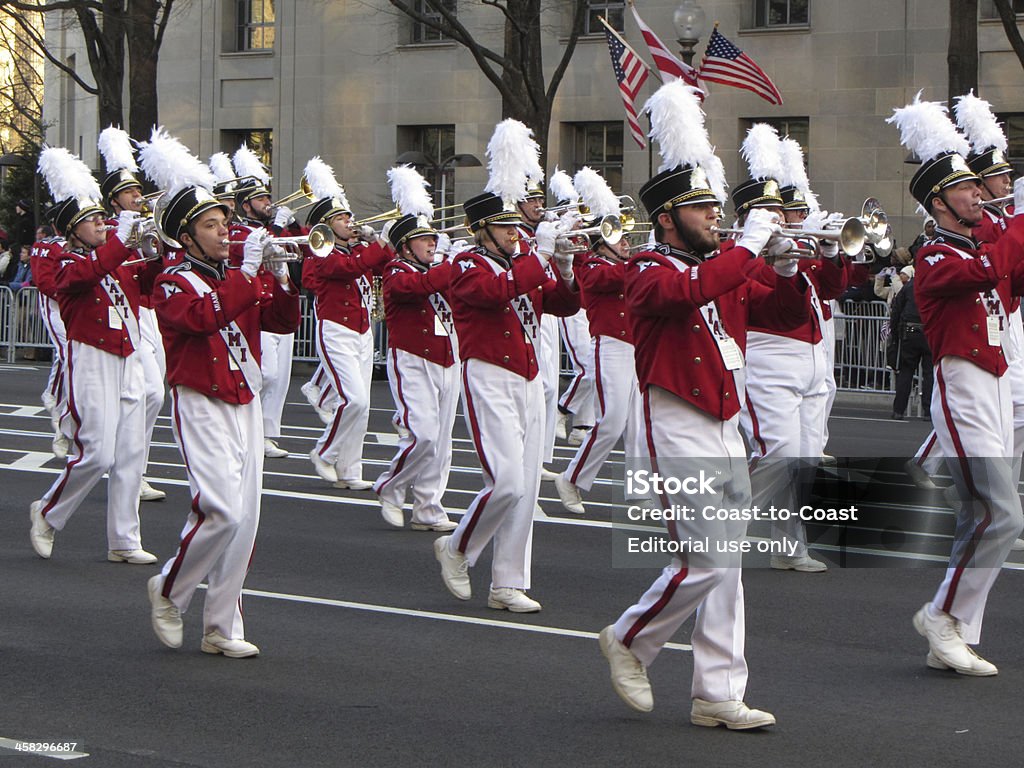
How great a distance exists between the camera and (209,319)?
7.59 metres

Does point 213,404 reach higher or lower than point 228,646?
higher

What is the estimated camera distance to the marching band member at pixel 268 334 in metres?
14.5

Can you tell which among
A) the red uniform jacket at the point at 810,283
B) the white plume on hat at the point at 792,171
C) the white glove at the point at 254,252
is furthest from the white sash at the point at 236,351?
the white plume on hat at the point at 792,171

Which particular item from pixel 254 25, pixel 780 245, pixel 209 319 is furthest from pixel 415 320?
pixel 254 25

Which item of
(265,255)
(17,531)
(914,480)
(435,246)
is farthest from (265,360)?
(265,255)

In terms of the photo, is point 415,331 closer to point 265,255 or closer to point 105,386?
point 105,386

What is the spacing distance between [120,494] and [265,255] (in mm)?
2839

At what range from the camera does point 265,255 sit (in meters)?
7.82

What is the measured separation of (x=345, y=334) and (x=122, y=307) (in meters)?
3.19

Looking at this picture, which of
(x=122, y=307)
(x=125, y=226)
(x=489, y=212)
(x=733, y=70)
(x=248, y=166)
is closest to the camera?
(x=489, y=212)

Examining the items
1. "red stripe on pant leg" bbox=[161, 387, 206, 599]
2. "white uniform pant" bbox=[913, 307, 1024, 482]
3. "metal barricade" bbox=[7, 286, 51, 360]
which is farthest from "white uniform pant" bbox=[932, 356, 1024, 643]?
"metal barricade" bbox=[7, 286, 51, 360]

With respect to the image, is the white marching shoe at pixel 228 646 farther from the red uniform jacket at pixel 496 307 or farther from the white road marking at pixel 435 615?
the red uniform jacket at pixel 496 307

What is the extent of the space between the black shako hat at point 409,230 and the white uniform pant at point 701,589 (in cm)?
553

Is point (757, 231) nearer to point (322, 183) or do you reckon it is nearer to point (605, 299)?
point (605, 299)
